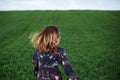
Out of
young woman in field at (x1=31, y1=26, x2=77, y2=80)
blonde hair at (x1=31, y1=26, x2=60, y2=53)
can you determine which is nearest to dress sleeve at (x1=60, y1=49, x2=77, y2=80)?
young woman in field at (x1=31, y1=26, x2=77, y2=80)

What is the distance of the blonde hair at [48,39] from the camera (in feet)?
12.6

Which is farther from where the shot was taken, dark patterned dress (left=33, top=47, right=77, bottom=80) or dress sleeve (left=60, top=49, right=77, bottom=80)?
dark patterned dress (left=33, top=47, right=77, bottom=80)

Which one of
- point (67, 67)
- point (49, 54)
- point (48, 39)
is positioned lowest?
point (67, 67)

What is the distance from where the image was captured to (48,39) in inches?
153

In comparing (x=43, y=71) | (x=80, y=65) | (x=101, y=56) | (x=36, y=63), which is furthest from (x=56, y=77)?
(x=101, y=56)

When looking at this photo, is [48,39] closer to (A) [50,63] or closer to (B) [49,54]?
(B) [49,54]

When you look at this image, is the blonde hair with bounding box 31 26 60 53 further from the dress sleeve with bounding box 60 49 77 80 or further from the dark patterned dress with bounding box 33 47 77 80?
the dress sleeve with bounding box 60 49 77 80

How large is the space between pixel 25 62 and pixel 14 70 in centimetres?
139

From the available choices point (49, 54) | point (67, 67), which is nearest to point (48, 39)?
point (49, 54)

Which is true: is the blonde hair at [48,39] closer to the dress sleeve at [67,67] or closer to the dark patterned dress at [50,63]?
the dark patterned dress at [50,63]

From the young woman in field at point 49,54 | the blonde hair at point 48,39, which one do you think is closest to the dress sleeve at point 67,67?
the young woman in field at point 49,54

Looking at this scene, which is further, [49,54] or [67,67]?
[49,54]

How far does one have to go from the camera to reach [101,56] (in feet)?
43.5

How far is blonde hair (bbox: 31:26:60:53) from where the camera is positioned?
152 inches
